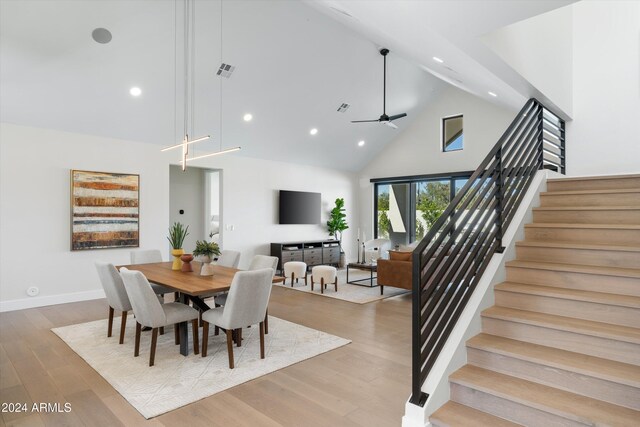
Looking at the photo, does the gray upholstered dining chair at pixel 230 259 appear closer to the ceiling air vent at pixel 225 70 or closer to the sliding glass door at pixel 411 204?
the ceiling air vent at pixel 225 70

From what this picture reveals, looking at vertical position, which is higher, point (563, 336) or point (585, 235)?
point (585, 235)

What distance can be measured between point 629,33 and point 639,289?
4.62m

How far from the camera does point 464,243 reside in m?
2.66

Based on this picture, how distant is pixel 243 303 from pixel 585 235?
305 centimetres

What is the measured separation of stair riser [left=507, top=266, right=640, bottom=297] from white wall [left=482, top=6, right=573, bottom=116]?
6.01ft

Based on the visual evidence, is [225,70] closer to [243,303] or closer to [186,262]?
[186,262]

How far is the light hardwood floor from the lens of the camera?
2.49 metres

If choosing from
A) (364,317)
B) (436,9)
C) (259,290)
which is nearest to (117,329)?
(259,290)

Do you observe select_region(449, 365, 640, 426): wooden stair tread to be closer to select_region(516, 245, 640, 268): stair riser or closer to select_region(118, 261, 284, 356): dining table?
select_region(516, 245, 640, 268): stair riser

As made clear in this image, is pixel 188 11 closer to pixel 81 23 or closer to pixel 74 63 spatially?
pixel 81 23

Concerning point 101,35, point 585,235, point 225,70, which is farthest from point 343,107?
point 585,235

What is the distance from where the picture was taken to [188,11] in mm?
4613

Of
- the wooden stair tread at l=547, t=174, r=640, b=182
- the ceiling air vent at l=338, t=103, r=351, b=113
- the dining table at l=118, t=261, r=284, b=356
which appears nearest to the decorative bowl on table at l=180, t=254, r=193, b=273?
the dining table at l=118, t=261, r=284, b=356

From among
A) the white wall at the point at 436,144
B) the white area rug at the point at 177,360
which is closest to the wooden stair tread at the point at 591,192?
the white area rug at the point at 177,360
